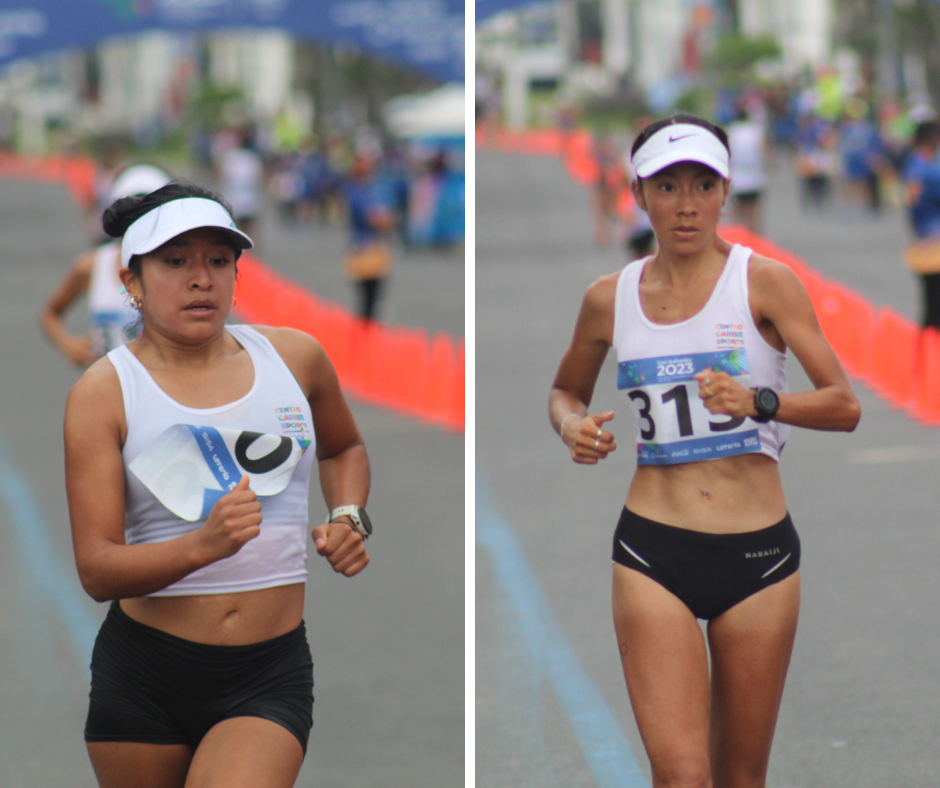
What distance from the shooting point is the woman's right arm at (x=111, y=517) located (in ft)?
9.55

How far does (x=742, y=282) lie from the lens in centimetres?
367

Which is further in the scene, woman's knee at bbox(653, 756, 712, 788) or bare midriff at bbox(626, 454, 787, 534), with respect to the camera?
bare midriff at bbox(626, 454, 787, 534)

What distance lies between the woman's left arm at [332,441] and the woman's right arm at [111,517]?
32 centimetres

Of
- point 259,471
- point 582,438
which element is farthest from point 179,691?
point 582,438

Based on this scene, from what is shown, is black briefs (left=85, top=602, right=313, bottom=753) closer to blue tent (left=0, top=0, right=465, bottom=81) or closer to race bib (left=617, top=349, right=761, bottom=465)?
race bib (left=617, top=349, right=761, bottom=465)

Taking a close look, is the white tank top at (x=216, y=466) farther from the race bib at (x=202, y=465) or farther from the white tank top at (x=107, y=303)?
the white tank top at (x=107, y=303)

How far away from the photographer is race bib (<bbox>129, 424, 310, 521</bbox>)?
3.09 metres

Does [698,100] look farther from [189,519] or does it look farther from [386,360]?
[189,519]

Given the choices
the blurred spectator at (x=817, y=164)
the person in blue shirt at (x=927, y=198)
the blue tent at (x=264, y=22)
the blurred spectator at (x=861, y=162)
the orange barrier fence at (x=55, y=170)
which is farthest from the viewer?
the orange barrier fence at (x=55, y=170)

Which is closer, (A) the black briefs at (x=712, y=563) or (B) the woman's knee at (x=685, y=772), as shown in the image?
(B) the woman's knee at (x=685, y=772)

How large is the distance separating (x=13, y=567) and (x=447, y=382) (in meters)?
5.10

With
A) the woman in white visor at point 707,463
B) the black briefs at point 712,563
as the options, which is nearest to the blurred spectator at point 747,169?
the woman in white visor at point 707,463

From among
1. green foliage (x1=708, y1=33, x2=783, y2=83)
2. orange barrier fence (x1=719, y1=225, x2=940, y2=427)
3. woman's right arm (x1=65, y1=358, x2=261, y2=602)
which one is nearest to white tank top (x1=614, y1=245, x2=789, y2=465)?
woman's right arm (x1=65, y1=358, x2=261, y2=602)

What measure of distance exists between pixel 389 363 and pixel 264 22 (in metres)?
15.1
